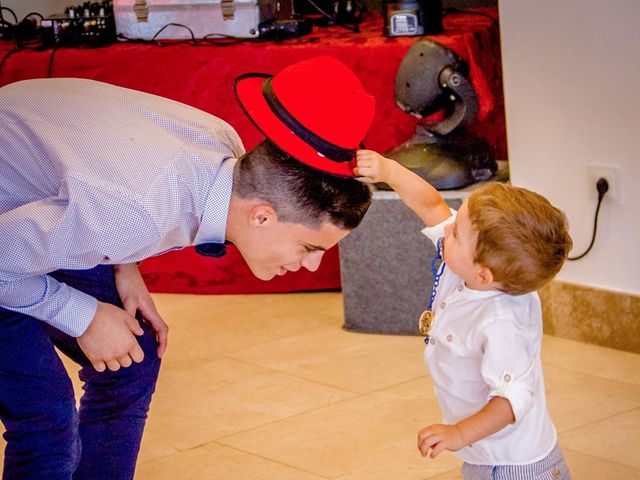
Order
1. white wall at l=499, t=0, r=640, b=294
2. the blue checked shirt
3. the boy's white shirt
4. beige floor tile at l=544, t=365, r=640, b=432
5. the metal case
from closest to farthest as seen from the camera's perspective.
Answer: the blue checked shirt
the boy's white shirt
beige floor tile at l=544, t=365, r=640, b=432
white wall at l=499, t=0, r=640, b=294
the metal case

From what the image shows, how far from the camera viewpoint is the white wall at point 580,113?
2.61 meters

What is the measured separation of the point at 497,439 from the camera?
1848mm

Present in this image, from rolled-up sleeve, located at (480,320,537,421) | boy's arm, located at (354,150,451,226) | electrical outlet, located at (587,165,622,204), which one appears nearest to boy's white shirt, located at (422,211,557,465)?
rolled-up sleeve, located at (480,320,537,421)

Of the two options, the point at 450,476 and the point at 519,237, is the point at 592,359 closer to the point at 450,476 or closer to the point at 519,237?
the point at 450,476

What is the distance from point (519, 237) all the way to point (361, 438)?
0.78m

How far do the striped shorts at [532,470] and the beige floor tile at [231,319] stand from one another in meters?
1.15

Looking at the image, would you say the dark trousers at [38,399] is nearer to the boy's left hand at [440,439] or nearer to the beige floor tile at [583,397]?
the boy's left hand at [440,439]

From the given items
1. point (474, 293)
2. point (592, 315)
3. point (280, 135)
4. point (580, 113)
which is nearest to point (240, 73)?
point (580, 113)

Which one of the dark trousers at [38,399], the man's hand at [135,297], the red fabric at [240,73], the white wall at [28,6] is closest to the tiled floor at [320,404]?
the red fabric at [240,73]

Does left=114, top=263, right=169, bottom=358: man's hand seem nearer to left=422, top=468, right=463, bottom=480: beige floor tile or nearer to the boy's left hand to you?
the boy's left hand

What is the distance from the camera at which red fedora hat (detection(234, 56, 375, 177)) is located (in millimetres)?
1606

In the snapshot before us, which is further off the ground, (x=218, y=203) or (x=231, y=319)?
(x=218, y=203)

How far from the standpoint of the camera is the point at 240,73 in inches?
129

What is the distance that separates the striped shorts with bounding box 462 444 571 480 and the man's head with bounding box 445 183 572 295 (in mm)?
287
